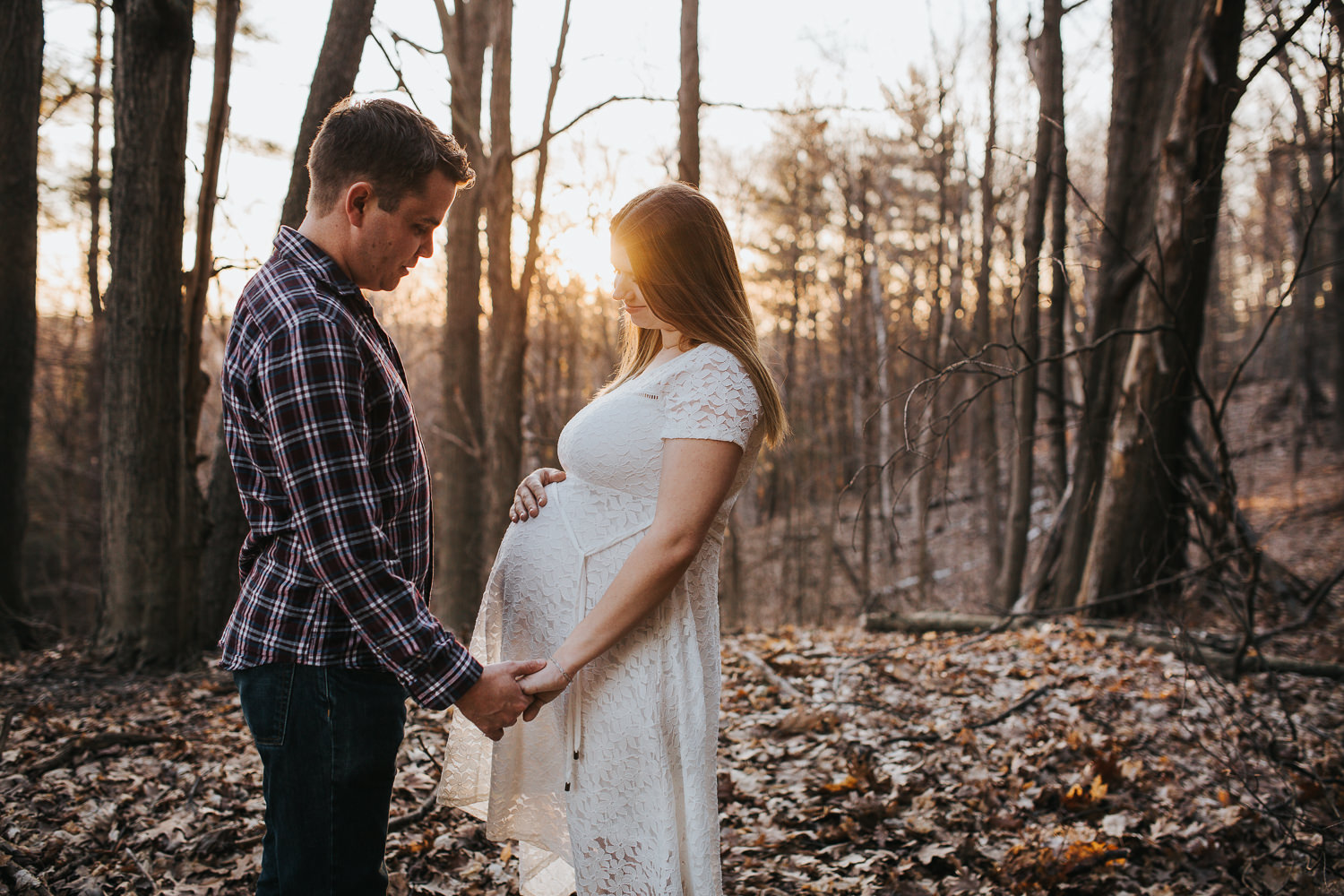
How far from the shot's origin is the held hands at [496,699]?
160 centimetres

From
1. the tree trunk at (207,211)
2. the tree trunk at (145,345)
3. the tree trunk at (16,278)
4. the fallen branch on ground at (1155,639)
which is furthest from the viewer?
the tree trunk at (16,278)

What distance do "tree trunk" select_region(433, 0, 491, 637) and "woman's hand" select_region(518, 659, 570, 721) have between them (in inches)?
187

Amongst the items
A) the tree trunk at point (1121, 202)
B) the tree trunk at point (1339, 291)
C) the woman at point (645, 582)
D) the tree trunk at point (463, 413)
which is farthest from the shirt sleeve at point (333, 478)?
the tree trunk at point (1339, 291)

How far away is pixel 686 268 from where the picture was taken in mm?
1903

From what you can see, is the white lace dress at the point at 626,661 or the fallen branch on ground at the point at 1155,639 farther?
the fallen branch on ground at the point at 1155,639

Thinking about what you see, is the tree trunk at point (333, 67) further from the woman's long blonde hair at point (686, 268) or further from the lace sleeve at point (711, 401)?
the lace sleeve at point (711, 401)

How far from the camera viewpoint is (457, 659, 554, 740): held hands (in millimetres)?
1600

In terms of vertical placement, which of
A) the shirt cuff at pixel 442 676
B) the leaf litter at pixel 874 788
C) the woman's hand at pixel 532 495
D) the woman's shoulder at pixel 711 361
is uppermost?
the woman's shoulder at pixel 711 361

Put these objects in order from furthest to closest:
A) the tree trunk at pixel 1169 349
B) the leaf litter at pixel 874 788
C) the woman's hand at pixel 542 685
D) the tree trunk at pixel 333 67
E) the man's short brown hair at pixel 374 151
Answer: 1. the tree trunk at pixel 1169 349
2. the tree trunk at pixel 333 67
3. the leaf litter at pixel 874 788
4. the woman's hand at pixel 542 685
5. the man's short brown hair at pixel 374 151

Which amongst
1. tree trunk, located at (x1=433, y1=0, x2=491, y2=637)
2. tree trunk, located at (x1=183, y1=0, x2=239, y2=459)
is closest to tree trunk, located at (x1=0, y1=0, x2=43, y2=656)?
tree trunk, located at (x1=183, y1=0, x2=239, y2=459)

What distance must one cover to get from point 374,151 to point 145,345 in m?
3.59

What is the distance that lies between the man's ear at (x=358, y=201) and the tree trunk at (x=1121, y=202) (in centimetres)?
609

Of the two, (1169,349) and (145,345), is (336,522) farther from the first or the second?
(1169,349)

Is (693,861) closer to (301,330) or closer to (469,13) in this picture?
(301,330)
